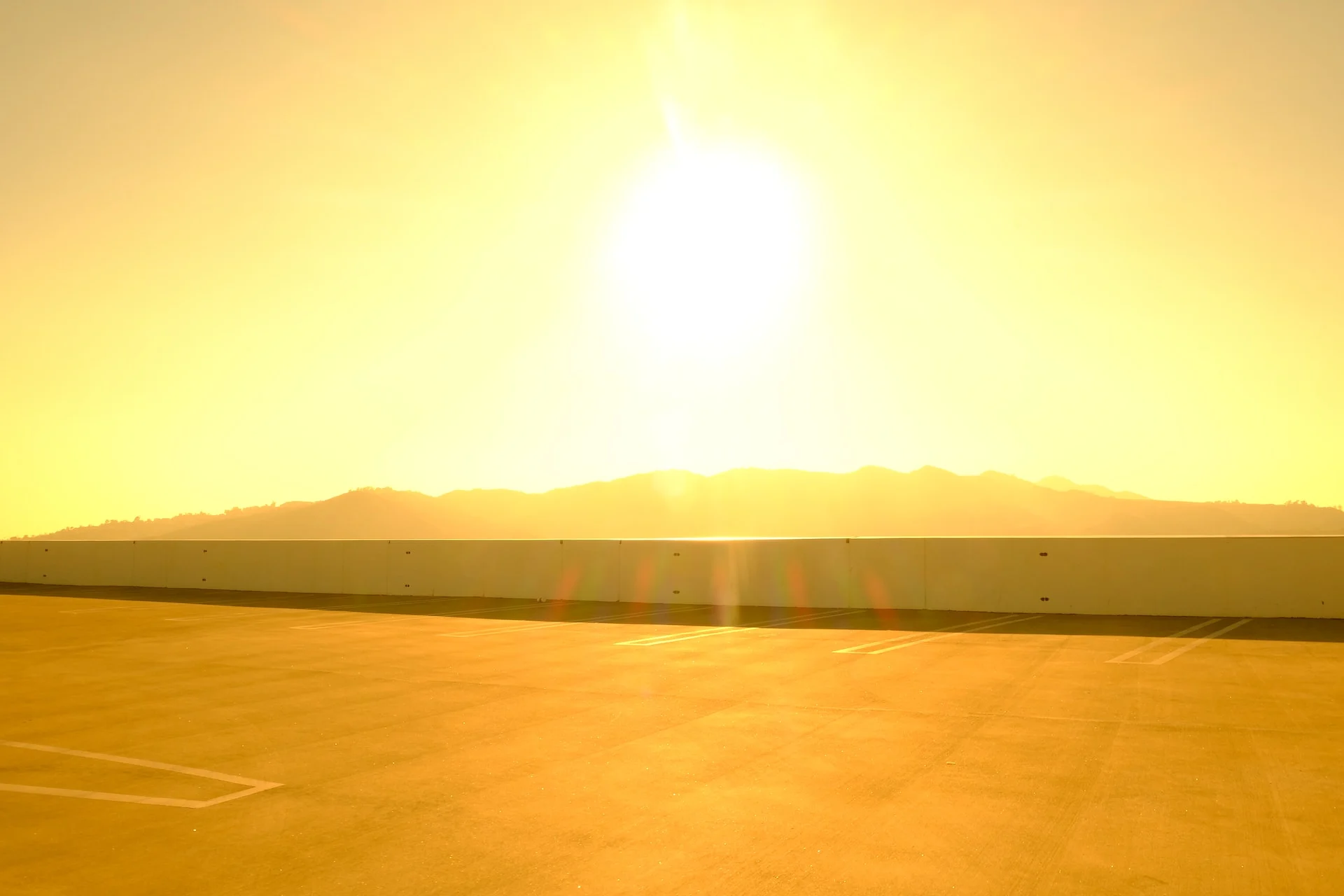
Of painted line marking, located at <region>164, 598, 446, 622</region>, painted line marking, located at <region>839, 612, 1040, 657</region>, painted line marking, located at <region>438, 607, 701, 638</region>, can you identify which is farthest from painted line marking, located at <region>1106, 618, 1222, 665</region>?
painted line marking, located at <region>164, 598, 446, 622</region>

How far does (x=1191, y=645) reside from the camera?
12883mm

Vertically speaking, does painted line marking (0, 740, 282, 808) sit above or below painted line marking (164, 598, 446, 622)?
below

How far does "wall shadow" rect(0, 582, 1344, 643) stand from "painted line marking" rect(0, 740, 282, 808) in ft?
35.0

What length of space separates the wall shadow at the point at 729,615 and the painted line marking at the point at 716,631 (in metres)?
0.06

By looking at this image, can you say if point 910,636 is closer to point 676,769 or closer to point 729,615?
point 729,615

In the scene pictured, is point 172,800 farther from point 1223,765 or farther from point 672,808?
point 1223,765

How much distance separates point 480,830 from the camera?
16.4 feet

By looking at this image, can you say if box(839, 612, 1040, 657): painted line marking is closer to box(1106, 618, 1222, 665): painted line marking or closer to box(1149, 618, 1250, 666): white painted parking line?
box(1106, 618, 1222, 665): painted line marking

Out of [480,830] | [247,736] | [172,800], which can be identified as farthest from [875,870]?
[247,736]

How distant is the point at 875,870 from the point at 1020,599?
1551cm

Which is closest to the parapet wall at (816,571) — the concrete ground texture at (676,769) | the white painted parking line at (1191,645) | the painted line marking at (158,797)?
the white painted parking line at (1191,645)

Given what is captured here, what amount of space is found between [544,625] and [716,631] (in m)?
3.07

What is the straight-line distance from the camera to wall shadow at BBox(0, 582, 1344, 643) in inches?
591

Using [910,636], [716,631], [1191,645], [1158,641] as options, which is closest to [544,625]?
[716,631]
